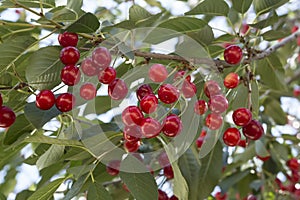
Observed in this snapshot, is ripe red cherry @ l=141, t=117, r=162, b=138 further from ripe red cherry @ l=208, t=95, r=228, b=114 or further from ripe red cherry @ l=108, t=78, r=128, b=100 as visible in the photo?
ripe red cherry @ l=208, t=95, r=228, b=114

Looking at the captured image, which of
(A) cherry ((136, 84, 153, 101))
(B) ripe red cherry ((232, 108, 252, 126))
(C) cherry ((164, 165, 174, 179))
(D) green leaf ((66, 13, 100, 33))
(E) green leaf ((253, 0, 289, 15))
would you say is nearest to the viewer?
(D) green leaf ((66, 13, 100, 33))

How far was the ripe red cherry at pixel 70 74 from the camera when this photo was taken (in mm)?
1089

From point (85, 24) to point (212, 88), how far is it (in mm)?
400

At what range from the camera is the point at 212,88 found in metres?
1.28

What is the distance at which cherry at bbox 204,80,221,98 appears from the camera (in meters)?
1.28

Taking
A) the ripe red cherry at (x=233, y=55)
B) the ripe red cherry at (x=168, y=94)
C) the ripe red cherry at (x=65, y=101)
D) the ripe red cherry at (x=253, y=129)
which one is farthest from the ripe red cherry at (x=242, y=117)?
the ripe red cherry at (x=65, y=101)

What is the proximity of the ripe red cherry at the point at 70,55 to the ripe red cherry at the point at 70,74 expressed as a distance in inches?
0.6

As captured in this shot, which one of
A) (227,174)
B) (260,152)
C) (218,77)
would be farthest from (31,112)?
(227,174)

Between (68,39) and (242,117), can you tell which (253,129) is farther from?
(68,39)

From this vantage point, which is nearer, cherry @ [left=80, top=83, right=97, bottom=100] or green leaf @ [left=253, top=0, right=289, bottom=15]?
cherry @ [left=80, top=83, right=97, bottom=100]

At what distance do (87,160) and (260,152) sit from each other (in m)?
0.74

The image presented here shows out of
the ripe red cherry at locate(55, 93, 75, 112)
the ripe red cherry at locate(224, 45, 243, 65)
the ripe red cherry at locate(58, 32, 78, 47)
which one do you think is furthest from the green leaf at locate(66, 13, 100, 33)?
the ripe red cherry at locate(224, 45, 243, 65)

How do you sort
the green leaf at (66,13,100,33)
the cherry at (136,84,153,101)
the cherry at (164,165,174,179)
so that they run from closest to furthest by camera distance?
the green leaf at (66,13,100,33)
the cherry at (136,84,153,101)
the cherry at (164,165,174,179)

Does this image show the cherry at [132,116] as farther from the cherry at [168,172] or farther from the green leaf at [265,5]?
the green leaf at [265,5]
